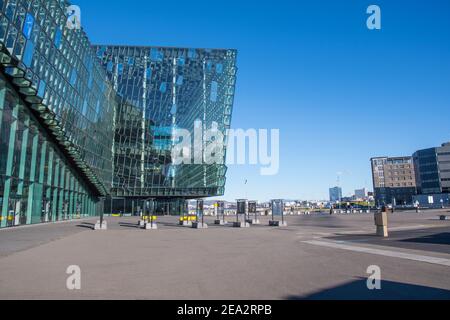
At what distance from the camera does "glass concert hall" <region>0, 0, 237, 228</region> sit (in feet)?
93.9

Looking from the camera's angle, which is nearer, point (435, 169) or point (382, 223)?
point (382, 223)

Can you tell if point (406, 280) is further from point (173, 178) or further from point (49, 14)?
point (173, 178)

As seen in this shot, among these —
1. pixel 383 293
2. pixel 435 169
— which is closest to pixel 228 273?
pixel 383 293

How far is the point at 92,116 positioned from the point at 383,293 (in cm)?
4866

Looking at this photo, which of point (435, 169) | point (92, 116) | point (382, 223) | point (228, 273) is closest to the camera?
point (228, 273)

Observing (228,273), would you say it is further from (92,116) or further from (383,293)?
(92,116)

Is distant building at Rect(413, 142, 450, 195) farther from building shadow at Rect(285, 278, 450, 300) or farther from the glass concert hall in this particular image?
building shadow at Rect(285, 278, 450, 300)

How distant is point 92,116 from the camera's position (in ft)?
163

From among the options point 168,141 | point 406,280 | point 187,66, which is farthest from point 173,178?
point 406,280

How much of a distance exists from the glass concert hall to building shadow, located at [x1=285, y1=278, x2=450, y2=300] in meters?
24.9

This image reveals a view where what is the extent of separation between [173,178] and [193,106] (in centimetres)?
→ 1594

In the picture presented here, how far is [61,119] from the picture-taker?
36.8 m

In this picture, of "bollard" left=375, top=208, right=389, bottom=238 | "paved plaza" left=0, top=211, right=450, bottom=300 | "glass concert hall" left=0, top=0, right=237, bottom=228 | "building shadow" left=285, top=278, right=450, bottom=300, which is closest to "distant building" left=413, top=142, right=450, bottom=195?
"glass concert hall" left=0, top=0, right=237, bottom=228

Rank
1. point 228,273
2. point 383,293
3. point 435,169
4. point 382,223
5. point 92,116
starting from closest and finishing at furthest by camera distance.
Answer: point 383,293, point 228,273, point 382,223, point 92,116, point 435,169
